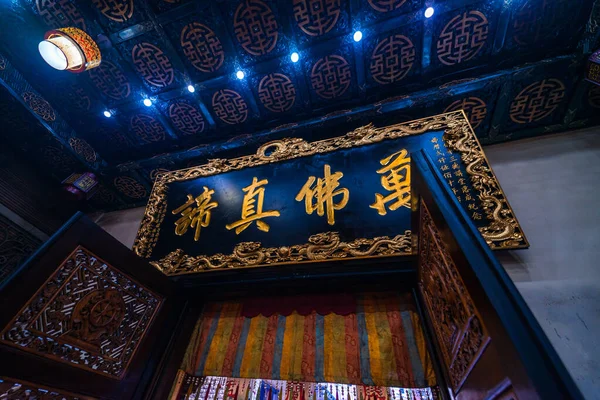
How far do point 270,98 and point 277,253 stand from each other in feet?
6.28

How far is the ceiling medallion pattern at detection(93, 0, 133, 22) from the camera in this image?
2.42 metres

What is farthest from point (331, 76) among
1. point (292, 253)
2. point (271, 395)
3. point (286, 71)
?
point (271, 395)

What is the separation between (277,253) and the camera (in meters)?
2.01

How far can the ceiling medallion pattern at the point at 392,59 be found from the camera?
8.07 feet

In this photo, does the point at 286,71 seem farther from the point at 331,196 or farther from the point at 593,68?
the point at 593,68

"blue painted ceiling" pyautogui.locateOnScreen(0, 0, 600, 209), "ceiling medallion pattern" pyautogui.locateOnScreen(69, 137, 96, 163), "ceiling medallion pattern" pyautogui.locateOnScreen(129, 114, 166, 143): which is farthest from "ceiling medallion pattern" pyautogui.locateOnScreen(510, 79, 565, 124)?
"ceiling medallion pattern" pyautogui.locateOnScreen(69, 137, 96, 163)

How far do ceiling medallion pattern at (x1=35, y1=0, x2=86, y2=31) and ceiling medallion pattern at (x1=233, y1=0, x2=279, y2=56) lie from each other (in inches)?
64.7

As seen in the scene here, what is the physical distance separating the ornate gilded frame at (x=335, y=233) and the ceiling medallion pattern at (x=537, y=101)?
0.70 m

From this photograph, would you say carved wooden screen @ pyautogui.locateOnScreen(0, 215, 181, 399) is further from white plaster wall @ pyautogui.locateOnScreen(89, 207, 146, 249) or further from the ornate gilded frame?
white plaster wall @ pyautogui.locateOnScreen(89, 207, 146, 249)

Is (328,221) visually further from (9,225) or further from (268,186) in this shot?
(9,225)

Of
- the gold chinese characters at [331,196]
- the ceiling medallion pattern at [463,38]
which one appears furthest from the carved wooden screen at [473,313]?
the ceiling medallion pattern at [463,38]

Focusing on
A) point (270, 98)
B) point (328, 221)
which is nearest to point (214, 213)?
point (328, 221)

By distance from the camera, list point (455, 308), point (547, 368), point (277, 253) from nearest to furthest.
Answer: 1. point (547, 368)
2. point (455, 308)
3. point (277, 253)

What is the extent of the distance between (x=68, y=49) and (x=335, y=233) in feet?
9.69
